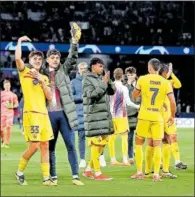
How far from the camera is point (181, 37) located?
4406 cm

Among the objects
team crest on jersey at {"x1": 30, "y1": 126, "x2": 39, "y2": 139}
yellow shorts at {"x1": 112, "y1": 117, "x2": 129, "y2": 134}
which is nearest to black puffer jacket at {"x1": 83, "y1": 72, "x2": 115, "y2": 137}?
team crest on jersey at {"x1": 30, "y1": 126, "x2": 39, "y2": 139}

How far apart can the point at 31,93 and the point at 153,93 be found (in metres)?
2.23

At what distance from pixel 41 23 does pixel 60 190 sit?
35.2 meters

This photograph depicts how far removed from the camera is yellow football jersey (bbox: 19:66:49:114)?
10.4 meters

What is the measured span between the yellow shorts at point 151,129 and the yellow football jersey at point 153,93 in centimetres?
Answer: 8

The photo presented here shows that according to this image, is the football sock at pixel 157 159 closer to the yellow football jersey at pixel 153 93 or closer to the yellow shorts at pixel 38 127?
the yellow football jersey at pixel 153 93

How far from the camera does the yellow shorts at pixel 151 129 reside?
11.7 metres

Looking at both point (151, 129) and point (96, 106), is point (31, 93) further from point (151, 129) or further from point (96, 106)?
point (151, 129)

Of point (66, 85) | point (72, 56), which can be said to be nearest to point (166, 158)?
point (66, 85)

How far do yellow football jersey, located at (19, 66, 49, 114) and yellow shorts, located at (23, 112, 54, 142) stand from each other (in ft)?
0.29

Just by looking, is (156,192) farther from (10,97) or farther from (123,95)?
(10,97)

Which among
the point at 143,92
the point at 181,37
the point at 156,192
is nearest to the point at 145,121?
the point at 143,92

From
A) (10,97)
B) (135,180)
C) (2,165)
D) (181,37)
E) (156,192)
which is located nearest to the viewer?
(156,192)

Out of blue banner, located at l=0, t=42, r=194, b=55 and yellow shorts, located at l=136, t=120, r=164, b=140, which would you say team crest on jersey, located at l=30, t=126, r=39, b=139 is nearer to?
yellow shorts, located at l=136, t=120, r=164, b=140
